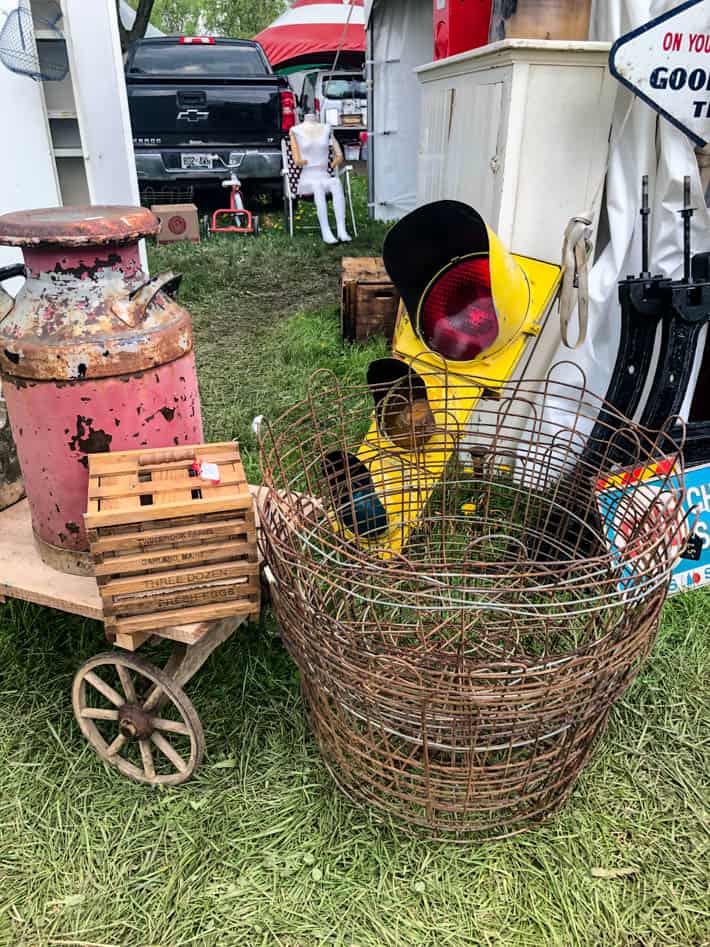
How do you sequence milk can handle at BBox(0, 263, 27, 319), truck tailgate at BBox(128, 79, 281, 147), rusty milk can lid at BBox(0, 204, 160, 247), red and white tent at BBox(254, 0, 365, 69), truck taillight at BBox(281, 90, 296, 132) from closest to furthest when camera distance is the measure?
rusty milk can lid at BBox(0, 204, 160, 247)
milk can handle at BBox(0, 263, 27, 319)
truck tailgate at BBox(128, 79, 281, 147)
truck taillight at BBox(281, 90, 296, 132)
red and white tent at BBox(254, 0, 365, 69)

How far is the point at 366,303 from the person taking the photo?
492 centimetres

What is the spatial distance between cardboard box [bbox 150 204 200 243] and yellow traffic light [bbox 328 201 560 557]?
5872 mm

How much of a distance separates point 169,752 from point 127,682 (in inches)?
9.0

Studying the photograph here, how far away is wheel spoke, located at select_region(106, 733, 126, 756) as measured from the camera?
82.7 inches

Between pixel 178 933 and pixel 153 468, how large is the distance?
3.72 ft

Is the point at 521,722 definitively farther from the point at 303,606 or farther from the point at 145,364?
the point at 145,364

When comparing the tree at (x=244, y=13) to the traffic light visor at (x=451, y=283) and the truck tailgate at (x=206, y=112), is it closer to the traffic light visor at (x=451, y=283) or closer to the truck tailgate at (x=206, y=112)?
the truck tailgate at (x=206, y=112)

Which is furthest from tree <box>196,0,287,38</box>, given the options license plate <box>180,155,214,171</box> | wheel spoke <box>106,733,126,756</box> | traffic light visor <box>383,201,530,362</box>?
wheel spoke <box>106,733,126,756</box>

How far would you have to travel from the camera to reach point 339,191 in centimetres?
843

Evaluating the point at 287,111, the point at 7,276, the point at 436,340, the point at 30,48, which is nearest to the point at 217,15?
the point at 287,111

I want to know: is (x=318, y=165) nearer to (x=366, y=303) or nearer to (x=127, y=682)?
(x=366, y=303)

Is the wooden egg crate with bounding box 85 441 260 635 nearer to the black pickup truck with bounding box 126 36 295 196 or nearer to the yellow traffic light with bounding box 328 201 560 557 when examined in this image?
the yellow traffic light with bounding box 328 201 560 557

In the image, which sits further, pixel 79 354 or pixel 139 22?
pixel 139 22

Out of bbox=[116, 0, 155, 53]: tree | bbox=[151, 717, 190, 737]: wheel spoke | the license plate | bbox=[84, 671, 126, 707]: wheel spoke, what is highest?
bbox=[116, 0, 155, 53]: tree
